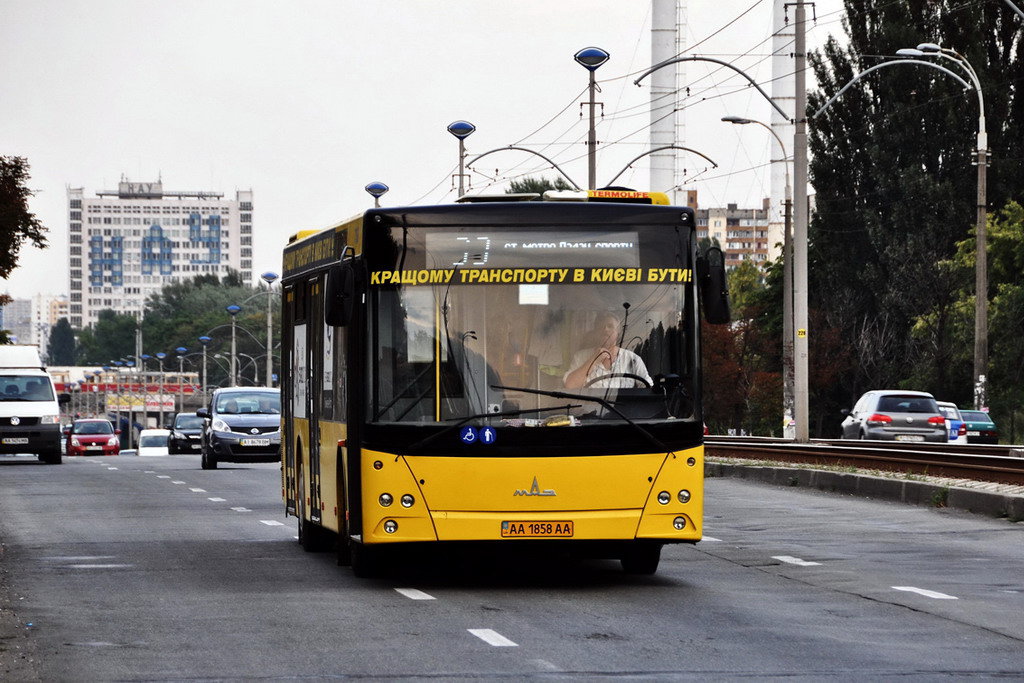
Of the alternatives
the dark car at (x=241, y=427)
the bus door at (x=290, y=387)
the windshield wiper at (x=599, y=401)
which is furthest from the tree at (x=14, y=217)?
the windshield wiper at (x=599, y=401)

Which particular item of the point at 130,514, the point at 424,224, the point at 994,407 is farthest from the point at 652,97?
the point at 424,224

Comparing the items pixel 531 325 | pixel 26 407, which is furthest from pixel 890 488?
pixel 26 407

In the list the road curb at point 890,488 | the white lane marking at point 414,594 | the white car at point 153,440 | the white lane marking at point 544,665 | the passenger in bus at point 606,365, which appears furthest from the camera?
the white car at point 153,440

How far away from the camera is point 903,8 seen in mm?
72438

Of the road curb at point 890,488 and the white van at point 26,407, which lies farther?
the white van at point 26,407

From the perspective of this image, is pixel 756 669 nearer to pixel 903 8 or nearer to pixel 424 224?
pixel 424 224

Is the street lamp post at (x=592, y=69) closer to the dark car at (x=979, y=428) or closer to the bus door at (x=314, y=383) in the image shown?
the dark car at (x=979, y=428)

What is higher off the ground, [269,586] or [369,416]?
[369,416]

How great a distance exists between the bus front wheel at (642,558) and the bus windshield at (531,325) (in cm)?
129

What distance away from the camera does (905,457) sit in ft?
103

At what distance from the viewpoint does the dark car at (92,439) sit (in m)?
70.1

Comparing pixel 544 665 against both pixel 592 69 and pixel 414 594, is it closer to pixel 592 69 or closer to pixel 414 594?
pixel 414 594

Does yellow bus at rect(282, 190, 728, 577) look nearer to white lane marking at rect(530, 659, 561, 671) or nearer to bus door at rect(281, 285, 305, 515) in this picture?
bus door at rect(281, 285, 305, 515)

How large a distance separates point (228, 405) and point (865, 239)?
38873mm
